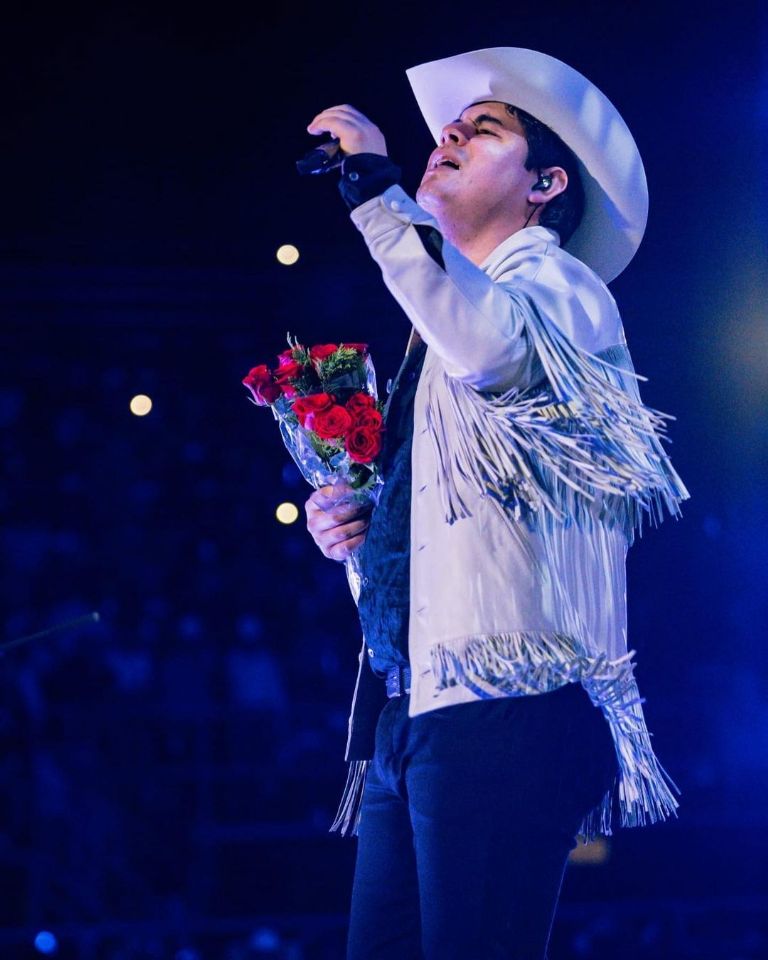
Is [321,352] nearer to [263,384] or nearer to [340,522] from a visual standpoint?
[263,384]

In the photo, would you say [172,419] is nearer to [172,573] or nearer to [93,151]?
[172,573]

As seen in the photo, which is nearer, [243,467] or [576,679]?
[576,679]

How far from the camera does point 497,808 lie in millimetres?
1503

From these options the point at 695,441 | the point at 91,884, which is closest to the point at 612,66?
the point at 695,441

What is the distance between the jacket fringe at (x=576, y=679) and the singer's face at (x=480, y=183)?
0.74 meters

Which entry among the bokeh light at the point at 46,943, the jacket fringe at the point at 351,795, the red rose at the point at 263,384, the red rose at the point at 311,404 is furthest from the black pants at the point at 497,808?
the bokeh light at the point at 46,943

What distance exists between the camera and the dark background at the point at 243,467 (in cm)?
364

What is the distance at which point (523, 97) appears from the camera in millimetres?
2021

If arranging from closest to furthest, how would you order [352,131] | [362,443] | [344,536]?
[352,131], [362,443], [344,536]

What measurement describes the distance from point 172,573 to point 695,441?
1.81 meters

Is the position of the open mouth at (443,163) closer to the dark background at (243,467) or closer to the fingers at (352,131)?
the fingers at (352,131)

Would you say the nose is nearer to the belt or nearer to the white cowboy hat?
the white cowboy hat

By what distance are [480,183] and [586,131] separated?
0.22m

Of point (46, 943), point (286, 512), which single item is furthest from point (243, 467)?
point (46, 943)
